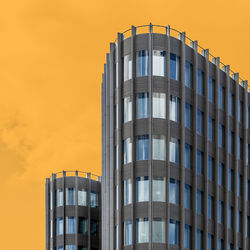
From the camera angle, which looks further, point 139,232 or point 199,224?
point 199,224

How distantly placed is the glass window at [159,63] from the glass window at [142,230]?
1514cm

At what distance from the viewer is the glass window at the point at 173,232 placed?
69.6 m

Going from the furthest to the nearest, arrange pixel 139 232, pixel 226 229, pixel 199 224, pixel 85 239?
pixel 85 239
pixel 226 229
pixel 199 224
pixel 139 232

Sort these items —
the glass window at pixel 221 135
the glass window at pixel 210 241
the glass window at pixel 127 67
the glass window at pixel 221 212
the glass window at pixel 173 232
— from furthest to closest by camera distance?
1. the glass window at pixel 221 135
2. the glass window at pixel 221 212
3. the glass window at pixel 210 241
4. the glass window at pixel 127 67
5. the glass window at pixel 173 232

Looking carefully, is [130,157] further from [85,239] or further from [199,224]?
[85,239]

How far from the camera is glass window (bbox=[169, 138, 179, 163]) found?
71.8m

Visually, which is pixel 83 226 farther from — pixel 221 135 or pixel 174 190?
pixel 174 190

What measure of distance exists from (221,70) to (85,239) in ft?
141

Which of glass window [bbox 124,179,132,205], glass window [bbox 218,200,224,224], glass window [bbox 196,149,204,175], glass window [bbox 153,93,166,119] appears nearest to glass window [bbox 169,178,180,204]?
glass window [bbox 124,179,132,205]

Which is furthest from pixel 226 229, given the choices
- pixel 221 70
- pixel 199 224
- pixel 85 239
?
pixel 85 239

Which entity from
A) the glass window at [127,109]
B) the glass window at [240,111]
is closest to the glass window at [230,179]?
the glass window at [240,111]

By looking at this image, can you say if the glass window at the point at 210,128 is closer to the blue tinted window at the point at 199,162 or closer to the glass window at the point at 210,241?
the blue tinted window at the point at 199,162

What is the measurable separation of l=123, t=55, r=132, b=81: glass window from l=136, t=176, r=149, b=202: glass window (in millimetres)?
10775

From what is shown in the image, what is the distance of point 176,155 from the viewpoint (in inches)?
2852
